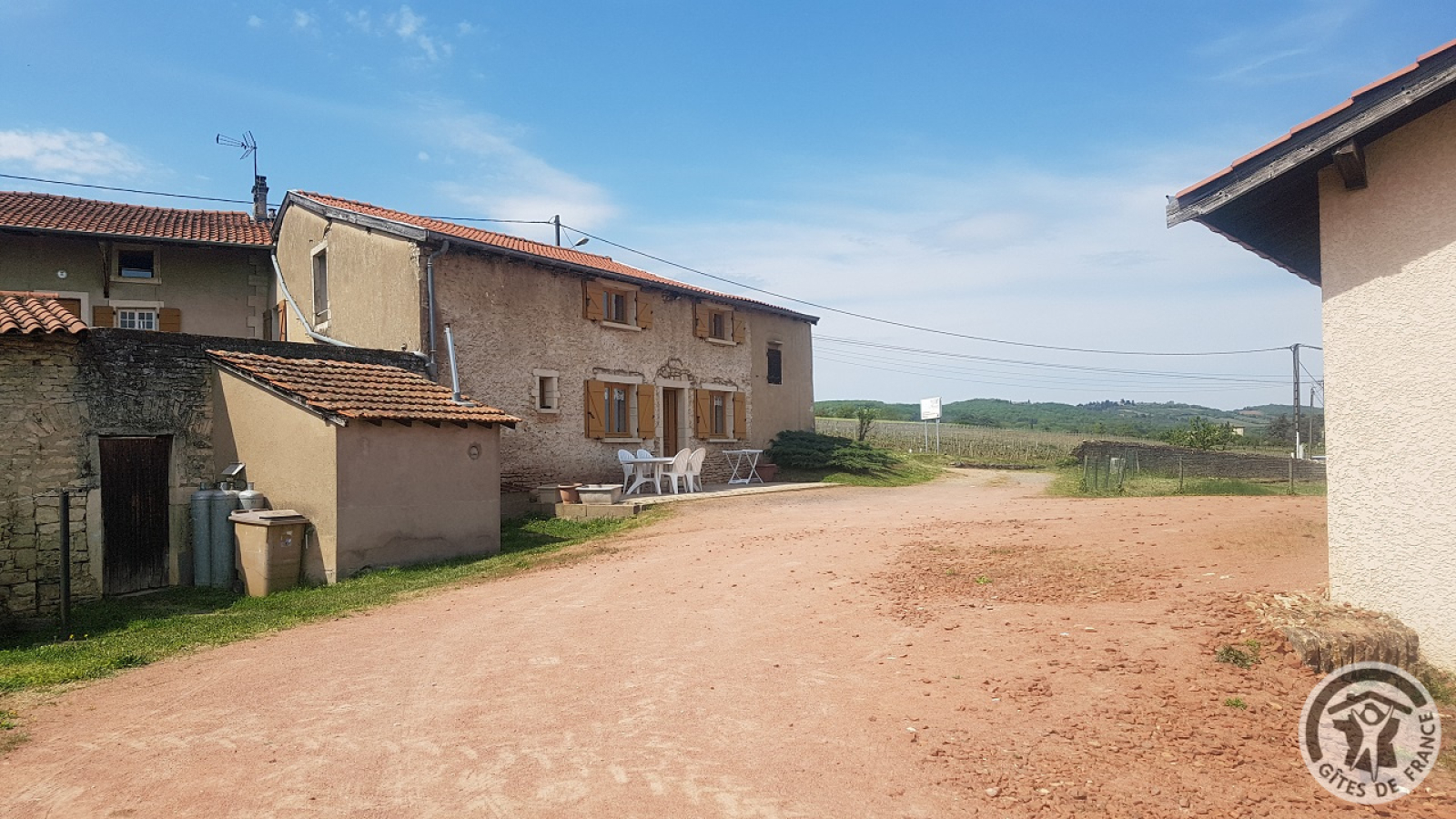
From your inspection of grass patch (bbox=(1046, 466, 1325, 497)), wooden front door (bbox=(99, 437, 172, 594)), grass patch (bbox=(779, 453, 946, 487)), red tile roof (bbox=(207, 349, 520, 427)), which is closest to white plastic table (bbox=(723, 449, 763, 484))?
grass patch (bbox=(779, 453, 946, 487))

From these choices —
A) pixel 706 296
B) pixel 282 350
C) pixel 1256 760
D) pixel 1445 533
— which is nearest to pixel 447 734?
pixel 1256 760

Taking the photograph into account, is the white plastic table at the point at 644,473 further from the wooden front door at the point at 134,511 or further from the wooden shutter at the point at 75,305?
the wooden shutter at the point at 75,305

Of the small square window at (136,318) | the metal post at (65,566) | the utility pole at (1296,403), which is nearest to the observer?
the metal post at (65,566)

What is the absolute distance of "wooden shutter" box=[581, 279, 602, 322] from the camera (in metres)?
16.4

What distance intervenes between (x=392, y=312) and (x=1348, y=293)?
13245 millimetres

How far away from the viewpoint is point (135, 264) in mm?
17797

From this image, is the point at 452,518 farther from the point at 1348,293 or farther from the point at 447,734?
the point at 1348,293

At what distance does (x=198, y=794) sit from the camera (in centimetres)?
366

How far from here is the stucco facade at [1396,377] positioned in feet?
14.8

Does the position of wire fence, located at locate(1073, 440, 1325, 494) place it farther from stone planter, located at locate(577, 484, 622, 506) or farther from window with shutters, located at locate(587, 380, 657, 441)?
stone planter, located at locate(577, 484, 622, 506)

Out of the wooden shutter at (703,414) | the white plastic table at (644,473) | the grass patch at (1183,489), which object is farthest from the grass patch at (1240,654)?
the wooden shutter at (703,414)

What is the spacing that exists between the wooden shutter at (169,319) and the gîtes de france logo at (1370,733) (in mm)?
19922

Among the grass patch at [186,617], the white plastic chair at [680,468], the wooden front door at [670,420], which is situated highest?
the wooden front door at [670,420]

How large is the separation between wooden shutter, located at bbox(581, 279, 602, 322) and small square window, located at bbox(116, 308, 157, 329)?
903 cm
